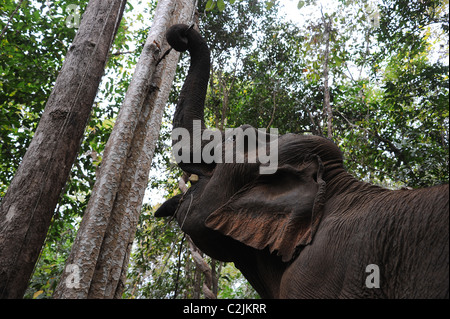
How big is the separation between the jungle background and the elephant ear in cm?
305

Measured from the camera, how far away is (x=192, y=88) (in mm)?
2352

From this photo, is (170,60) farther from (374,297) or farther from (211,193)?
(374,297)

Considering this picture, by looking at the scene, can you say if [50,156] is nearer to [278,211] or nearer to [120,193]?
[120,193]

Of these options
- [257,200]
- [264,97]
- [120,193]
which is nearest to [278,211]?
[257,200]

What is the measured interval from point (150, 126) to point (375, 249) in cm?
226

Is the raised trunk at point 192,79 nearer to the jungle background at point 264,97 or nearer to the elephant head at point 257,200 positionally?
the elephant head at point 257,200

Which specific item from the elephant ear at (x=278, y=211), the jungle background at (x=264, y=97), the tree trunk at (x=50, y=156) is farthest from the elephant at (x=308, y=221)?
the jungle background at (x=264, y=97)

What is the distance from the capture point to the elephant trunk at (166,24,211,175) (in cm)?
224

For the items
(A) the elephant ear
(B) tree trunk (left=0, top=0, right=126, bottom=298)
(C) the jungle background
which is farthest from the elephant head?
(C) the jungle background

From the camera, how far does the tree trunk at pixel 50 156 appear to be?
66.9 inches
